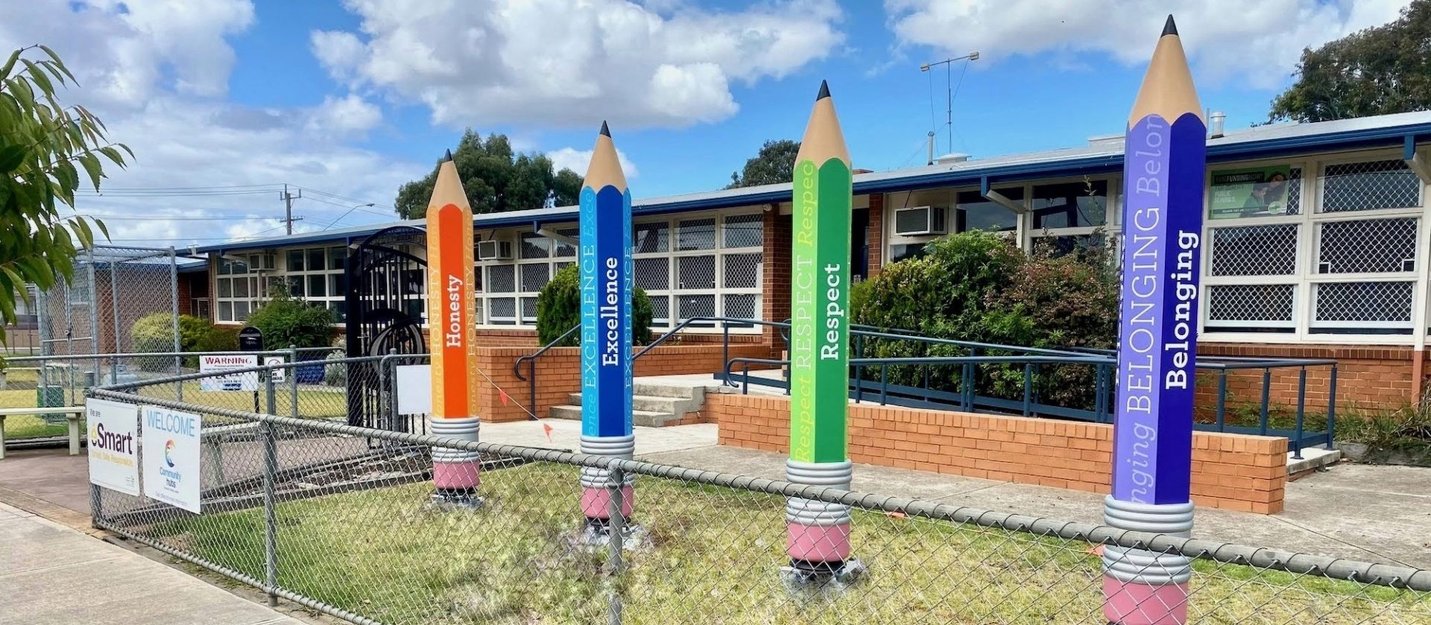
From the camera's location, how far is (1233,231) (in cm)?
1048

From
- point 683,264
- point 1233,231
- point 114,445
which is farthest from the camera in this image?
point 683,264

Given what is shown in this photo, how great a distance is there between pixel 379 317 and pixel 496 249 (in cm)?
997

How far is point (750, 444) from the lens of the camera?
8.92 metres

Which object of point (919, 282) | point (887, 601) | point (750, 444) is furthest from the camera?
point (919, 282)

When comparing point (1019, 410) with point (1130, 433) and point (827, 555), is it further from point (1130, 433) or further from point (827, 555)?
point (1130, 433)

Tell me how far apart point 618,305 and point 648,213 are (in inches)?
401

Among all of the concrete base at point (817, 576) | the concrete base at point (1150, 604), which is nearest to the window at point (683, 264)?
the concrete base at point (817, 576)

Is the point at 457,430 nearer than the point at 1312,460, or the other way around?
the point at 457,430

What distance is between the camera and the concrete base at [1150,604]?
11.2 ft

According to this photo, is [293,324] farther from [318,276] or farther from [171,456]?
[171,456]

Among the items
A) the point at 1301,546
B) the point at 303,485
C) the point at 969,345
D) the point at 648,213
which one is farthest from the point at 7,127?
the point at 648,213

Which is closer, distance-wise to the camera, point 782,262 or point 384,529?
→ point 384,529

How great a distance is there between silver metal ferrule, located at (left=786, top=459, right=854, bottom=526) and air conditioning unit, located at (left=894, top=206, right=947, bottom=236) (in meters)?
8.44

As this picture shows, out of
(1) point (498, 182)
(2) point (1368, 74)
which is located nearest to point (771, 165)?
(1) point (498, 182)
